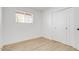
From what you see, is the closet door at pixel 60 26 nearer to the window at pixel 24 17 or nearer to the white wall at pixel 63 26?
the white wall at pixel 63 26

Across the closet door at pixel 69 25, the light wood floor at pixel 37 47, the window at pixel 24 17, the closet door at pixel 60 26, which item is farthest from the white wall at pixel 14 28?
the closet door at pixel 69 25

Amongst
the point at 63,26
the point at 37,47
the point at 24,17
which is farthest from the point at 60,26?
the point at 24,17

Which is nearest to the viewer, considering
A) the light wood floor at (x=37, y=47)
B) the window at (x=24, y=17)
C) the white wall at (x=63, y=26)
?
the light wood floor at (x=37, y=47)

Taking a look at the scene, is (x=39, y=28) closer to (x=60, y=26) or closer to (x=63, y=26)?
(x=60, y=26)

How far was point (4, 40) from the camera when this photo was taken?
329cm

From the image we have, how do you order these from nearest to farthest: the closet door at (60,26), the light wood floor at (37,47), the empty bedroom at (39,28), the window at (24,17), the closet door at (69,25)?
the light wood floor at (37,47) < the empty bedroom at (39,28) < the closet door at (69,25) < the closet door at (60,26) < the window at (24,17)

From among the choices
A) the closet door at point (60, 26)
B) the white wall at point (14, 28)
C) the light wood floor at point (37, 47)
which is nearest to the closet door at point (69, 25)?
the closet door at point (60, 26)

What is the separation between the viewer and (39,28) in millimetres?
5484

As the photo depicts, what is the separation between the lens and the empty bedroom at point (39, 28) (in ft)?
9.85

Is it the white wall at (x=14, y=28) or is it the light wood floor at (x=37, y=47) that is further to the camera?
the white wall at (x=14, y=28)

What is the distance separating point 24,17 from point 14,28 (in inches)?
39.8

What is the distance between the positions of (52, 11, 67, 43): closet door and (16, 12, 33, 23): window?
1488mm

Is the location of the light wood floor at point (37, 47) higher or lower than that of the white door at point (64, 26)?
lower

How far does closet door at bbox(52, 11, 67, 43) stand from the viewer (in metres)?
3.75
